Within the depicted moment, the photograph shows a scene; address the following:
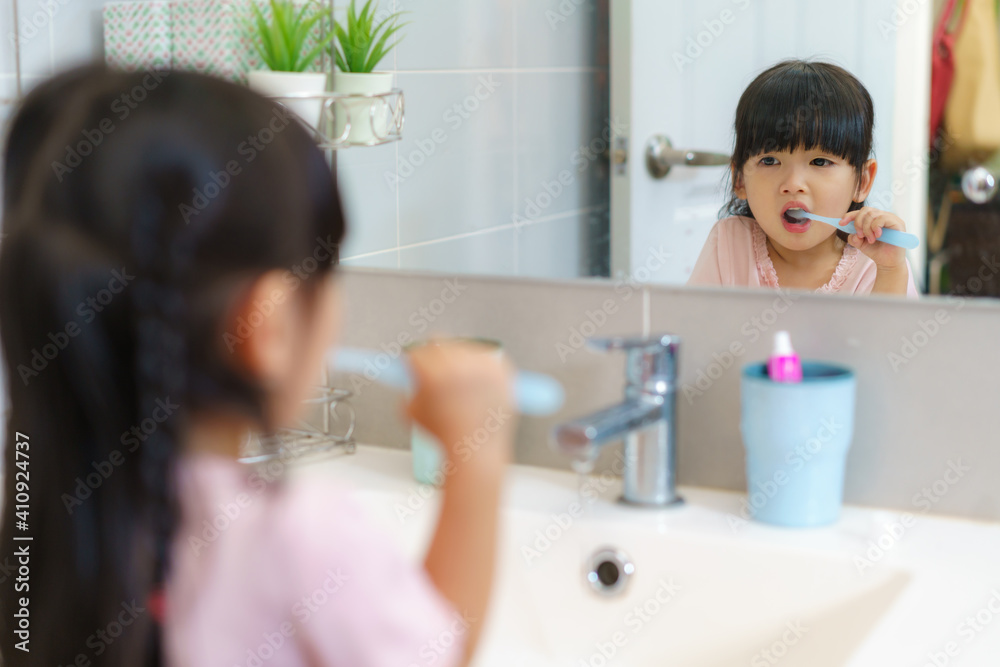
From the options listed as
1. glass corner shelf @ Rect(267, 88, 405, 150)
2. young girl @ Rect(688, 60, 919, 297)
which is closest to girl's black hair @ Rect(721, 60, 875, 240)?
young girl @ Rect(688, 60, 919, 297)

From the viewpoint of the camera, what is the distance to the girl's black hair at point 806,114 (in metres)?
0.81

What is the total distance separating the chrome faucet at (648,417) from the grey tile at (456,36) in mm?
321

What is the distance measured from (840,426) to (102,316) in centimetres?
54

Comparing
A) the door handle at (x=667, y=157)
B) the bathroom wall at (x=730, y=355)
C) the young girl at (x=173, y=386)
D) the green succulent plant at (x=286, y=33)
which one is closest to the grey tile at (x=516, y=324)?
the bathroom wall at (x=730, y=355)

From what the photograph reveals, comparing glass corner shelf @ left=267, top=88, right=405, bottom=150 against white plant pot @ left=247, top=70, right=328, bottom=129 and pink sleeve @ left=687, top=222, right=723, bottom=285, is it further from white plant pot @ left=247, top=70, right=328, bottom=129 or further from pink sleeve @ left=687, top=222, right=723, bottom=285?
pink sleeve @ left=687, top=222, right=723, bottom=285

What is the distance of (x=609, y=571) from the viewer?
0.83 metres

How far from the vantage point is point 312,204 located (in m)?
0.52

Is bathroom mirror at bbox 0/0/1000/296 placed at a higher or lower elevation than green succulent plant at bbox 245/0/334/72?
lower

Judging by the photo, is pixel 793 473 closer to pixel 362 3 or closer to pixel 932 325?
pixel 932 325

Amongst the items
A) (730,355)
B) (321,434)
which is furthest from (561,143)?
(321,434)

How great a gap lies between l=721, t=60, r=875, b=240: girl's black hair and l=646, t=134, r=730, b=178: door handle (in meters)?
0.03

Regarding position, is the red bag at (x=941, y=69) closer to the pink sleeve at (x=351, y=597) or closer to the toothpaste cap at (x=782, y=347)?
the toothpaste cap at (x=782, y=347)

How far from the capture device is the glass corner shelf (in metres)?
1.04

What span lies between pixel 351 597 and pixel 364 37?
2.17ft
